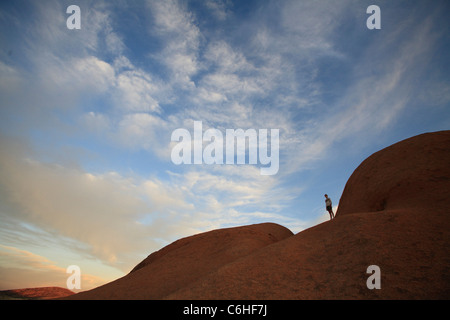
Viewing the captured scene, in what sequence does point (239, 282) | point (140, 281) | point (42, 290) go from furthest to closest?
point (42, 290)
point (140, 281)
point (239, 282)

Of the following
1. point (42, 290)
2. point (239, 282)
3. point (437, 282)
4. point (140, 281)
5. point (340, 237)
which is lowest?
point (42, 290)

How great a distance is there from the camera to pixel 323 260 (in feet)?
28.1

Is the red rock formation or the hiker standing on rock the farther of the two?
the hiker standing on rock

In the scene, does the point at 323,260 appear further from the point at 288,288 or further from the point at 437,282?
the point at 437,282

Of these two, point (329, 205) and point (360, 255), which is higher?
point (329, 205)

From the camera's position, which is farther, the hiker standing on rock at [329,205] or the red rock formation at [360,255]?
the hiker standing on rock at [329,205]

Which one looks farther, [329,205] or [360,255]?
[329,205]
